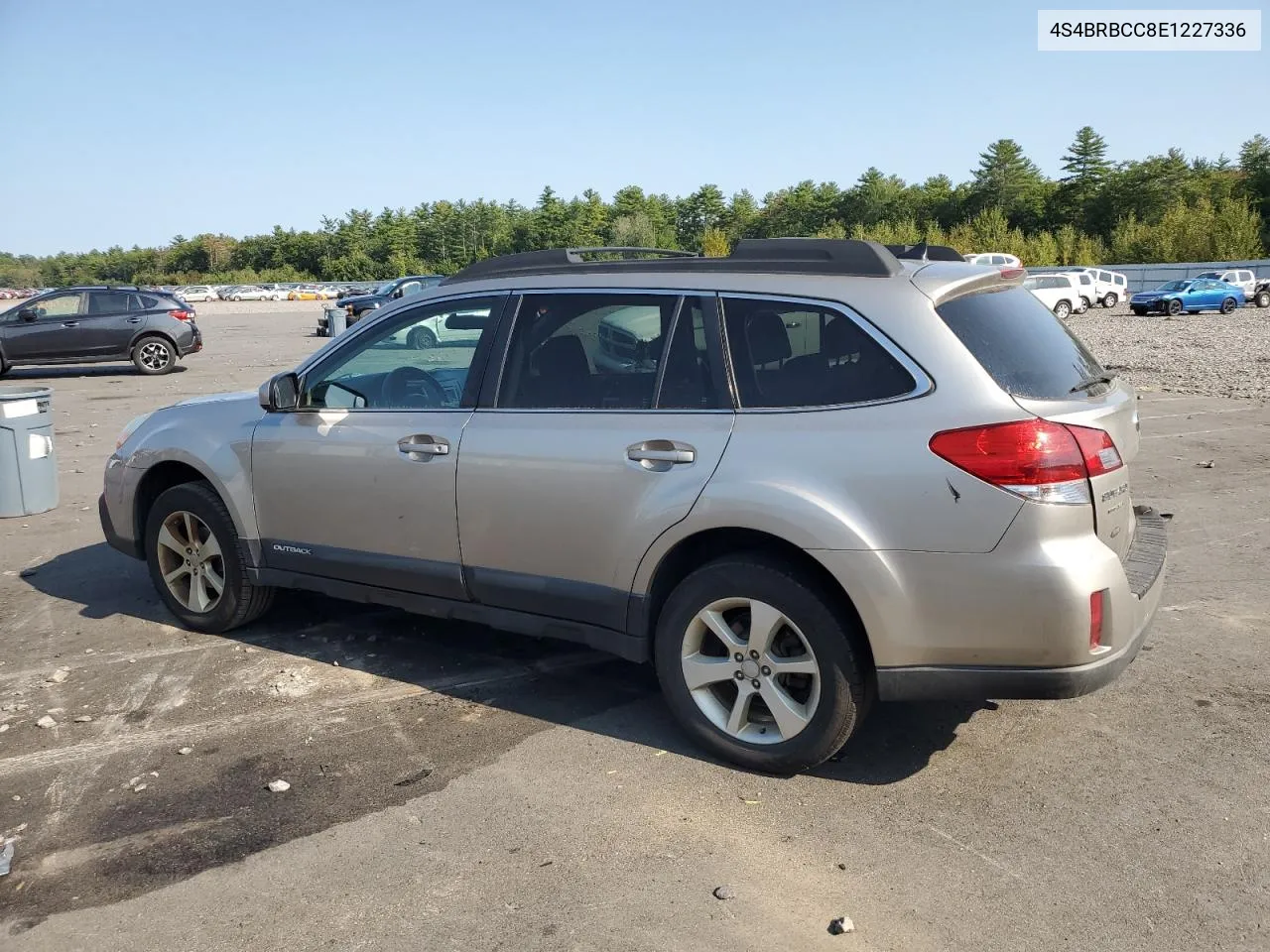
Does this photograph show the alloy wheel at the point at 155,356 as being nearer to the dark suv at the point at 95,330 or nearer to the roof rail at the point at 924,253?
the dark suv at the point at 95,330

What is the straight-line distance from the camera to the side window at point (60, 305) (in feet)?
68.2

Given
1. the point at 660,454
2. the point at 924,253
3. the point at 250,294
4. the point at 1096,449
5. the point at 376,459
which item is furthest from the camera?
the point at 250,294

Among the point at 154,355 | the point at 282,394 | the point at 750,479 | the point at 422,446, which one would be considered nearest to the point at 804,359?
the point at 750,479

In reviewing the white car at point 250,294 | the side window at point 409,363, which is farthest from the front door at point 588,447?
the white car at point 250,294

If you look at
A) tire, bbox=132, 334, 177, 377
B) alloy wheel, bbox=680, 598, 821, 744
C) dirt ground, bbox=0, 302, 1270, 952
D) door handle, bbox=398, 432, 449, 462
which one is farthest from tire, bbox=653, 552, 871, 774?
tire, bbox=132, 334, 177, 377

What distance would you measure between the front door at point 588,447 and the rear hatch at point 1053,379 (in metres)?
0.92

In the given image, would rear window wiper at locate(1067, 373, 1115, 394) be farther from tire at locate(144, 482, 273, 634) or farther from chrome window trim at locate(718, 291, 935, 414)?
tire at locate(144, 482, 273, 634)

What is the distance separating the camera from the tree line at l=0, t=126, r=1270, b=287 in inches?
2953

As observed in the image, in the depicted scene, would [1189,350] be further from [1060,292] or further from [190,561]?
[190,561]

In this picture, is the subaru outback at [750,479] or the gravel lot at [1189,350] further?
the gravel lot at [1189,350]

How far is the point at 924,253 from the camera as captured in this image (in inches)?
177

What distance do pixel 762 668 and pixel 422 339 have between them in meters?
2.53

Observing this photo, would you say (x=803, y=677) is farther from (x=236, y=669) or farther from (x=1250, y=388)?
(x=1250, y=388)

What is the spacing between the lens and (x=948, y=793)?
12.1ft
